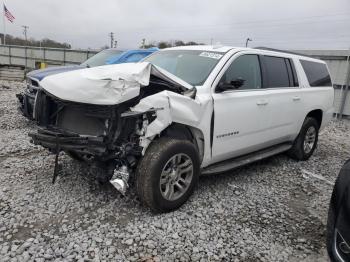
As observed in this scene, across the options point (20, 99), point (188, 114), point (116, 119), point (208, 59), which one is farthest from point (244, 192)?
point (20, 99)

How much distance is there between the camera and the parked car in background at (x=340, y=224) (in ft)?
7.86

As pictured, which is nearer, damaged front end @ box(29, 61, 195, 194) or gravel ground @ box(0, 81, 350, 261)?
gravel ground @ box(0, 81, 350, 261)

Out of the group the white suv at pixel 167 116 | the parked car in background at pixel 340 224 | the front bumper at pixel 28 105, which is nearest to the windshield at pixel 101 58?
the front bumper at pixel 28 105

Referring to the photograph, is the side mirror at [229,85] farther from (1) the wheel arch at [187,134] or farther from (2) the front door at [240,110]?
(1) the wheel arch at [187,134]

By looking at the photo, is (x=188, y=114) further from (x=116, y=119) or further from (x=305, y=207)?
(x=305, y=207)

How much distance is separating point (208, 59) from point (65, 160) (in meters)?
2.64

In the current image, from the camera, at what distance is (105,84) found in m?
3.16

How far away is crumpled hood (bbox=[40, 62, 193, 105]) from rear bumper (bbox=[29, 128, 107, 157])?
1.22ft

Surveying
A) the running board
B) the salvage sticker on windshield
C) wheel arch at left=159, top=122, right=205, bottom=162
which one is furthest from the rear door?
wheel arch at left=159, top=122, right=205, bottom=162

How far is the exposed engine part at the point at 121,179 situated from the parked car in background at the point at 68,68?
3.85 meters

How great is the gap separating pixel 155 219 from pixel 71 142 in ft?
3.91

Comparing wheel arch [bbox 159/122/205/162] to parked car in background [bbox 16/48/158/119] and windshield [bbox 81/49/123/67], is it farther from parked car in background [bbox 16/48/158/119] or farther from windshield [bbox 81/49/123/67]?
windshield [bbox 81/49/123/67]

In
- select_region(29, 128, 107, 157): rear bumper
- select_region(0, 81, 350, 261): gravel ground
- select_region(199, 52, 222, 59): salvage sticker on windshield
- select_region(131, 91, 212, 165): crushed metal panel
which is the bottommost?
select_region(0, 81, 350, 261): gravel ground

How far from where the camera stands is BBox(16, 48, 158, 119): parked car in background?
21.9ft
